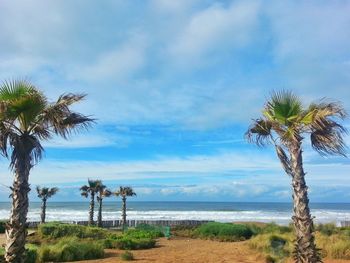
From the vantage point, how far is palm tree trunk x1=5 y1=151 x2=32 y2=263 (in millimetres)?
8844

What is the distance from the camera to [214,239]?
98.3 feet

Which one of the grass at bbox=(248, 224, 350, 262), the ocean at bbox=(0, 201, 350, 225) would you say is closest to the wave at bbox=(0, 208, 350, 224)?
the ocean at bbox=(0, 201, 350, 225)

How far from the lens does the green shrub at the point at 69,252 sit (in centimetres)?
→ 1877

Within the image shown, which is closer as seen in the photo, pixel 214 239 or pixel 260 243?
pixel 260 243

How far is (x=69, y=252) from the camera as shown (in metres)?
19.3

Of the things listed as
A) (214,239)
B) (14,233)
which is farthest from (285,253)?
(14,233)

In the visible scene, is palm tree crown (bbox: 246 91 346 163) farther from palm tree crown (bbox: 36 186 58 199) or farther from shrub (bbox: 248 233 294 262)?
palm tree crown (bbox: 36 186 58 199)

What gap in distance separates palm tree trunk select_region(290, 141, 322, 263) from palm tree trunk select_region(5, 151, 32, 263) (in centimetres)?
613

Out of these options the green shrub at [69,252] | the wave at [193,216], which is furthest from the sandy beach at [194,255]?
the wave at [193,216]

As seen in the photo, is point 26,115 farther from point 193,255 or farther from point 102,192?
point 102,192

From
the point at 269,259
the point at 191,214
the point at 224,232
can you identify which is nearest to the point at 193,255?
the point at 269,259

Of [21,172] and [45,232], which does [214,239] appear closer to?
[45,232]

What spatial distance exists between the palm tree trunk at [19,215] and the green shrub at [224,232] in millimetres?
21760

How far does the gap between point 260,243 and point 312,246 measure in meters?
11.6
